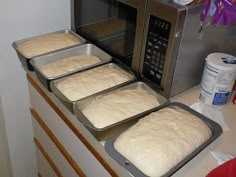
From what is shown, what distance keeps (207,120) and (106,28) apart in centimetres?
44

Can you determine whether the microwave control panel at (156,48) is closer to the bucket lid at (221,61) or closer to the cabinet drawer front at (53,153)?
the bucket lid at (221,61)

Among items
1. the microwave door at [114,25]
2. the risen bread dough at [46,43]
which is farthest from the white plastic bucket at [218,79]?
the risen bread dough at [46,43]

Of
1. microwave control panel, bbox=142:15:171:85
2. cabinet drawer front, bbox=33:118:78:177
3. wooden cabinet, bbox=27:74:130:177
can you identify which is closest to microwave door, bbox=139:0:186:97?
microwave control panel, bbox=142:15:171:85

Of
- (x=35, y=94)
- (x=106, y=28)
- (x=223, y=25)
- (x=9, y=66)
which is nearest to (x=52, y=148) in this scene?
(x=35, y=94)

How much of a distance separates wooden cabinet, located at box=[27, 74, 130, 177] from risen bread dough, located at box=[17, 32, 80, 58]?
0.27 ft

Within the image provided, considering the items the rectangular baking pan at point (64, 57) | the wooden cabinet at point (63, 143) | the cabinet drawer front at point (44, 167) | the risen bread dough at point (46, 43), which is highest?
the risen bread dough at point (46, 43)

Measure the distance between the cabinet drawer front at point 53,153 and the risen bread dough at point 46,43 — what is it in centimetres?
29

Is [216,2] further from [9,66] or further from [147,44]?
[9,66]

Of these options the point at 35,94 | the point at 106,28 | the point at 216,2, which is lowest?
the point at 35,94

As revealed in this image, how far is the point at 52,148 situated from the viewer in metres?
1.04

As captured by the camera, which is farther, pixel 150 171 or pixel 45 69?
pixel 45 69

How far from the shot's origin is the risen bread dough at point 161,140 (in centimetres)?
64

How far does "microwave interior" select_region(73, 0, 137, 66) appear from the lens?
2.92ft

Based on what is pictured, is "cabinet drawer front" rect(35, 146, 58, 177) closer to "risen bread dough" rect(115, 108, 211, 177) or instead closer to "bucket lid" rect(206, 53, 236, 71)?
"risen bread dough" rect(115, 108, 211, 177)
